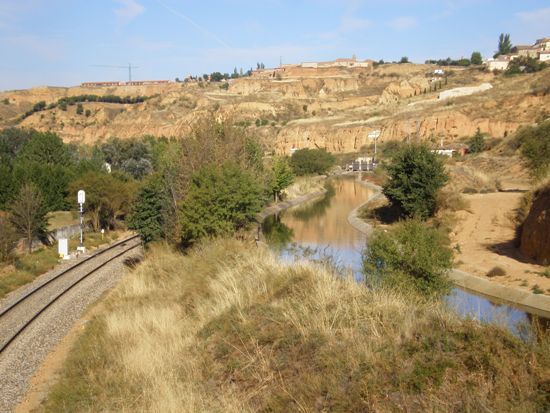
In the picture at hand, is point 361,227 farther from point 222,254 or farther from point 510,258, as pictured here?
point 222,254

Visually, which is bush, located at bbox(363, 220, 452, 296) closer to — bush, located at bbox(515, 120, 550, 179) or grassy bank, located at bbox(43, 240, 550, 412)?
grassy bank, located at bbox(43, 240, 550, 412)

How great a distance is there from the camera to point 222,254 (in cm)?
1450

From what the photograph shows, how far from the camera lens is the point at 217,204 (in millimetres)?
19156

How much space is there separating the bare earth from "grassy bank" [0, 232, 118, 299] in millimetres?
17386

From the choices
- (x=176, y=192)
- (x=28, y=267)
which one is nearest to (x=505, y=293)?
(x=176, y=192)

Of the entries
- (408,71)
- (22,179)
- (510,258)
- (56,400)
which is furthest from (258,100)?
(56,400)

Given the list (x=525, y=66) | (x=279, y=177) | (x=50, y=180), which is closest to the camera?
(x=50, y=180)

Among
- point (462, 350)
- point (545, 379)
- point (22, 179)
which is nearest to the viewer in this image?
point (545, 379)

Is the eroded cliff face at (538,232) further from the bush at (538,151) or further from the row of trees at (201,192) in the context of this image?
the row of trees at (201,192)

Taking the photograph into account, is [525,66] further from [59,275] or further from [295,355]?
[295,355]

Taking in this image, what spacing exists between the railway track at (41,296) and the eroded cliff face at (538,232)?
18.0 metres

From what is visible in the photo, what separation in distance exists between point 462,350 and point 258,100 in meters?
146

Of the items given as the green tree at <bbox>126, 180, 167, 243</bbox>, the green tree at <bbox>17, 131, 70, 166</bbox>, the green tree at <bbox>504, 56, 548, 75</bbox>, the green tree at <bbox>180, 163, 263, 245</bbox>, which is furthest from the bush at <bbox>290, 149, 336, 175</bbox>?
the green tree at <bbox>180, 163, 263, 245</bbox>

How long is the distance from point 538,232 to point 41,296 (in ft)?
64.7
